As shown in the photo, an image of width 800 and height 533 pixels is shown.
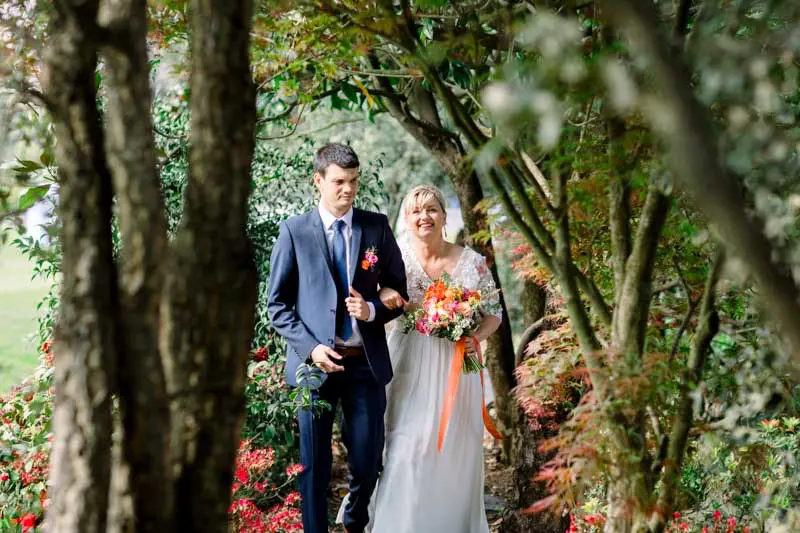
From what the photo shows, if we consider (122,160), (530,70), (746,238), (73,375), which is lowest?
(746,238)

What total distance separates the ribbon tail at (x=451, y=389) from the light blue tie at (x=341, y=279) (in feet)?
2.88

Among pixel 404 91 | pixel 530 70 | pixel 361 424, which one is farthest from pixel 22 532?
pixel 404 91

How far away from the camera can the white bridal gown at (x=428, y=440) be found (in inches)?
230

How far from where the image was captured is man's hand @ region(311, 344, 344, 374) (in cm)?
516

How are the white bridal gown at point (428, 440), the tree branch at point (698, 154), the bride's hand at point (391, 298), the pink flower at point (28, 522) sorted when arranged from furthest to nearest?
the white bridal gown at point (428, 440)
the bride's hand at point (391, 298)
the pink flower at point (28, 522)
the tree branch at point (698, 154)

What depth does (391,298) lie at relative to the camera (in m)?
5.48

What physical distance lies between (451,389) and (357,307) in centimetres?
100

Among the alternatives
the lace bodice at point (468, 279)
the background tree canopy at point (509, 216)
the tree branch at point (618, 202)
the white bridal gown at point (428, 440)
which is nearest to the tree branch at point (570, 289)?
the background tree canopy at point (509, 216)

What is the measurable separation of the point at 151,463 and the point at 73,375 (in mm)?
231

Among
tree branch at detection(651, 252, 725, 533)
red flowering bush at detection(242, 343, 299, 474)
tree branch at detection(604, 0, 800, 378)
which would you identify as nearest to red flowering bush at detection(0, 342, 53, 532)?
red flowering bush at detection(242, 343, 299, 474)

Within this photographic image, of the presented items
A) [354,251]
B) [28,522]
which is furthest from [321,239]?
[28,522]

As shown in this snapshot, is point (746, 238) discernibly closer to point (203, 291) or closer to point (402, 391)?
point (203, 291)

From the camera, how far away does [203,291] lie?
2.10m

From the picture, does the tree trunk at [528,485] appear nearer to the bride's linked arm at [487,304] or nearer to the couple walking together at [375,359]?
the couple walking together at [375,359]
